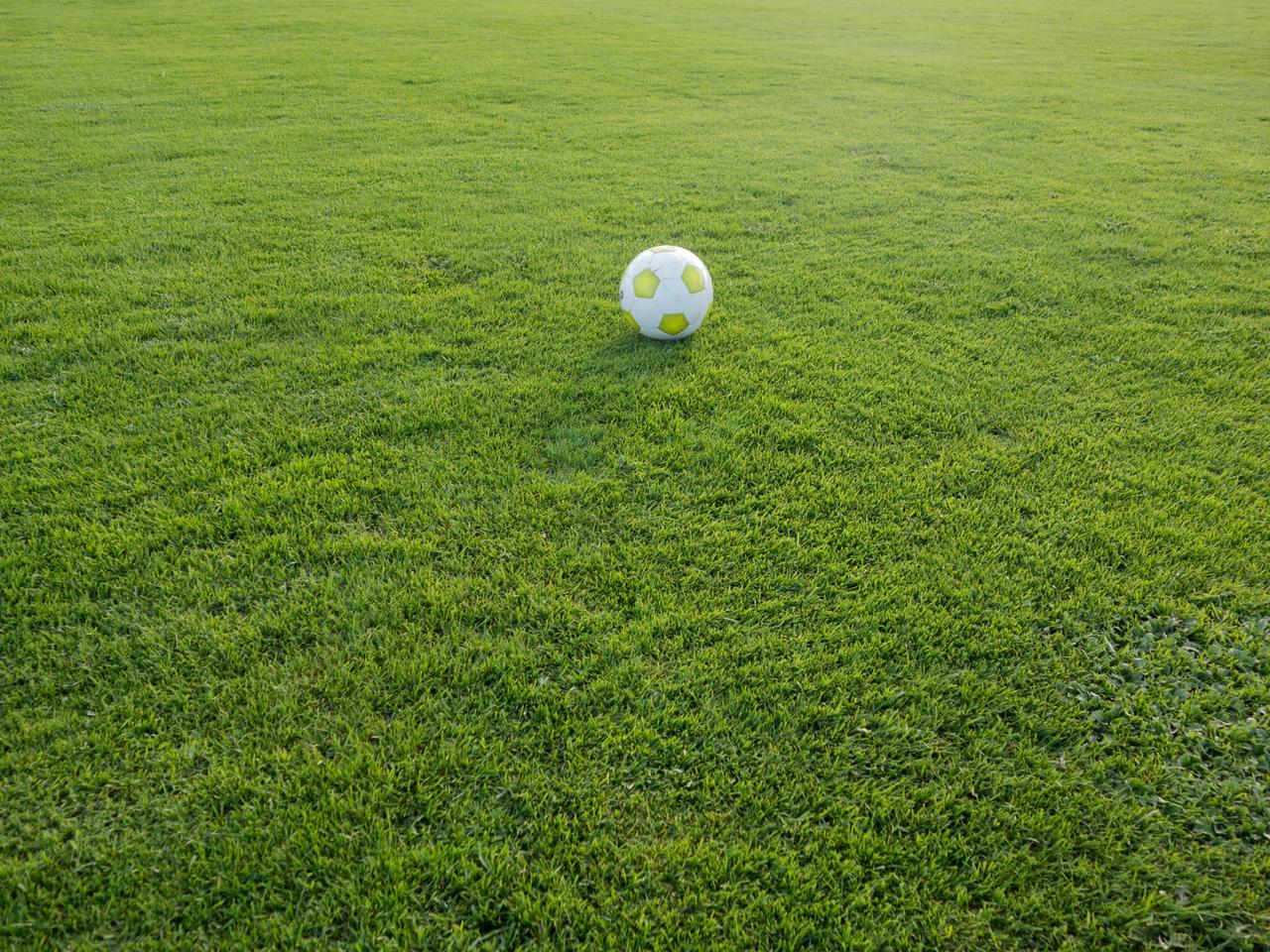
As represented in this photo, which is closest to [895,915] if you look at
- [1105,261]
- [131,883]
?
[131,883]

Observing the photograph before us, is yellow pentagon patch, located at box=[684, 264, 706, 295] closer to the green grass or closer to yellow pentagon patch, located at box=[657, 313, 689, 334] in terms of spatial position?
yellow pentagon patch, located at box=[657, 313, 689, 334]

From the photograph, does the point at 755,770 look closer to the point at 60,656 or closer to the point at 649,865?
the point at 649,865

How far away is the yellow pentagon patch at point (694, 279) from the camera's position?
4.82 m

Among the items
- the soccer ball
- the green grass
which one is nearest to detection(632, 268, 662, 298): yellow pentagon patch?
the soccer ball

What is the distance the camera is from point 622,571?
3.29m

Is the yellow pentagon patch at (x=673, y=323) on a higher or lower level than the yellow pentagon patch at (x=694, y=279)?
lower

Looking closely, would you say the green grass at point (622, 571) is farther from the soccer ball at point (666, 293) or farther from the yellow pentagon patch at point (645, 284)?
the yellow pentagon patch at point (645, 284)

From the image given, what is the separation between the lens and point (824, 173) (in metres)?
8.58

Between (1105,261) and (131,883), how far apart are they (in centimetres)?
761

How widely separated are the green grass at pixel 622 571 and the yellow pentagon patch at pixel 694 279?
1.25 ft

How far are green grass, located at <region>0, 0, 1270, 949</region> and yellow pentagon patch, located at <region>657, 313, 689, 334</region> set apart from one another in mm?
152

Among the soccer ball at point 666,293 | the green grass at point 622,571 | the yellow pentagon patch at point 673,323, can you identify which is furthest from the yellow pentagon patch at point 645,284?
the green grass at point 622,571

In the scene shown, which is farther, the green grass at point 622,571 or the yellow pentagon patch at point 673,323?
the yellow pentagon patch at point 673,323

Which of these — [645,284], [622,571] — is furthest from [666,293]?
[622,571]
